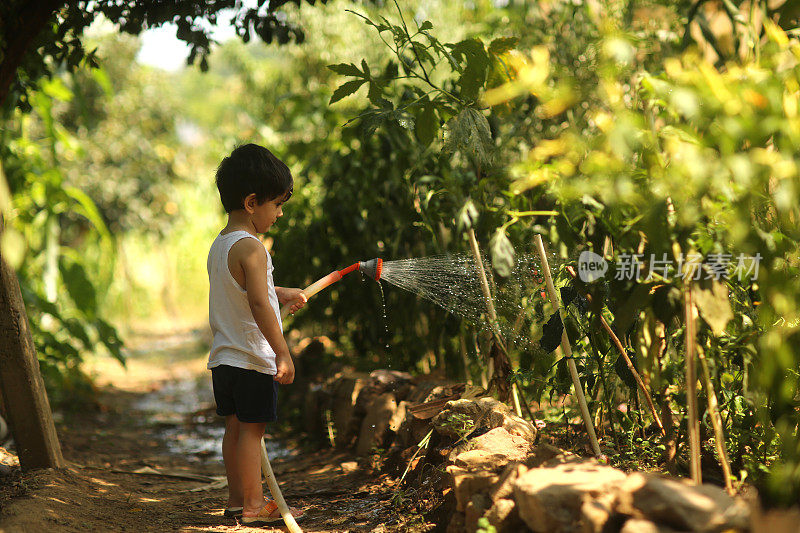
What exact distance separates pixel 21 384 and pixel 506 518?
6.45 feet

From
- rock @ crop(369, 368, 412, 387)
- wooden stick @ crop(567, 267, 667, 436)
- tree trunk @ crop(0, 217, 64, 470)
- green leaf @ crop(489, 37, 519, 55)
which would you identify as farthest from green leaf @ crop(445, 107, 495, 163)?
tree trunk @ crop(0, 217, 64, 470)

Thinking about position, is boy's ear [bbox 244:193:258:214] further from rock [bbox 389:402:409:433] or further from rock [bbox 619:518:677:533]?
rock [bbox 619:518:677:533]

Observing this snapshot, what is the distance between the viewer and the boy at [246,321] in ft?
7.65

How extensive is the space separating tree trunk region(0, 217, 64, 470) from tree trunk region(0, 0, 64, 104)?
64 cm

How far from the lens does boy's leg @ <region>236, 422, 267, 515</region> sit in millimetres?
2371

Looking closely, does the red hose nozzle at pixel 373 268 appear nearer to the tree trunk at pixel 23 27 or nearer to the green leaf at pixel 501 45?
the green leaf at pixel 501 45

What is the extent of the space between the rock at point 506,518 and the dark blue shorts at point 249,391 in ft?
3.02

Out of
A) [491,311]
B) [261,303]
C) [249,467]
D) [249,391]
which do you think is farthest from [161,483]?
[491,311]

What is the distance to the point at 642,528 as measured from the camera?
1362mm

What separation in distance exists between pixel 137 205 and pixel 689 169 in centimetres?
1101

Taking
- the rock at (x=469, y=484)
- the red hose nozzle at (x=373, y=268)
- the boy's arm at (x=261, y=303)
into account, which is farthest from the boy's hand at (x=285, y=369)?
the rock at (x=469, y=484)

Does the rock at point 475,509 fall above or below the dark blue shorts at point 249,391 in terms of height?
below

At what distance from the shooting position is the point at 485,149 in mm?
2270

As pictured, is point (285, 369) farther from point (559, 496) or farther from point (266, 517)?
point (559, 496)
